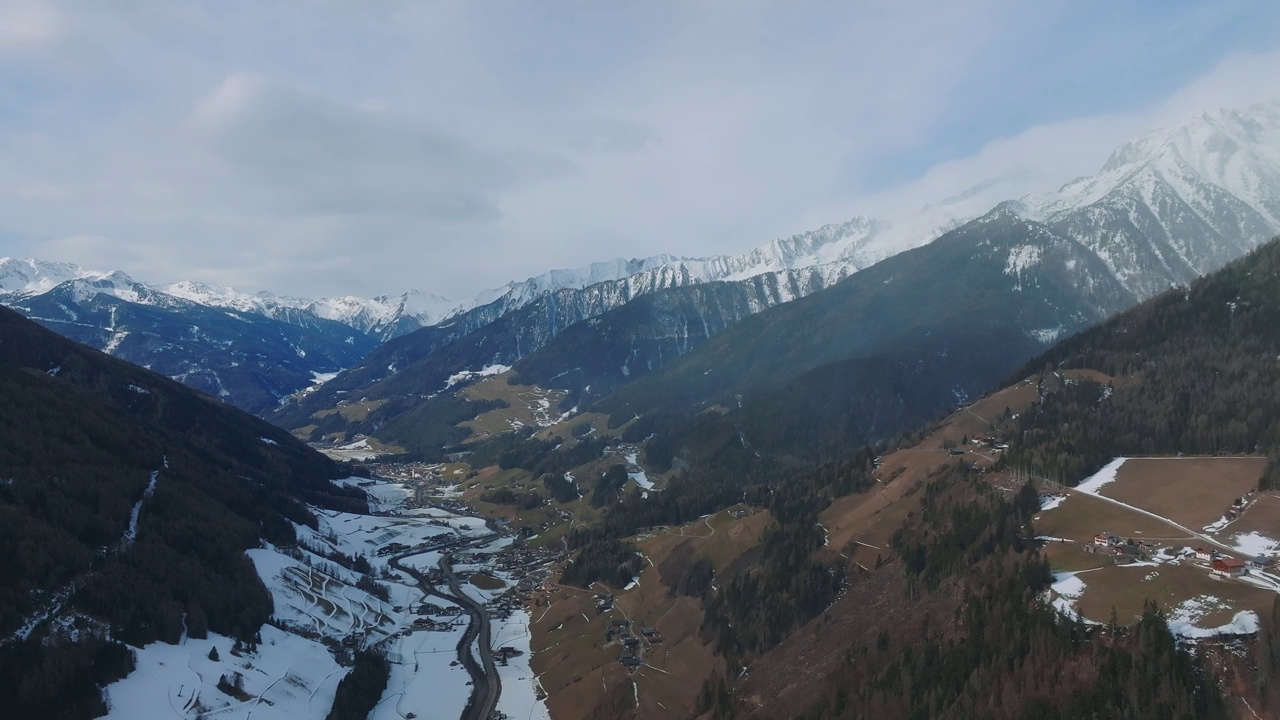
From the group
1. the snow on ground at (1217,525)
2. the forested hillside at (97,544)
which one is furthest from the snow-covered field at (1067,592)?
the forested hillside at (97,544)

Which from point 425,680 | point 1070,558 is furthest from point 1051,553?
point 425,680

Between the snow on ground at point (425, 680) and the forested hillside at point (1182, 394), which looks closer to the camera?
the snow on ground at point (425, 680)

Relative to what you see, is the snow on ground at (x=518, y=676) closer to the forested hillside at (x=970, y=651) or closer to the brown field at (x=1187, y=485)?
the forested hillside at (x=970, y=651)

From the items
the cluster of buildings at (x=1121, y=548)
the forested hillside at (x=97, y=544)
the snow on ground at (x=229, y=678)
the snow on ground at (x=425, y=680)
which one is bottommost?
the snow on ground at (x=425, y=680)

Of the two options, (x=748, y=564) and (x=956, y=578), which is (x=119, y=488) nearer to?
(x=748, y=564)

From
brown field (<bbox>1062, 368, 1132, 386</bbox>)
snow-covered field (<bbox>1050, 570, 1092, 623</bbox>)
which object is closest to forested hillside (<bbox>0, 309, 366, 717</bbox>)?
snow-covered field (<bbox>1050, 570, 1092, 623</bbox>)

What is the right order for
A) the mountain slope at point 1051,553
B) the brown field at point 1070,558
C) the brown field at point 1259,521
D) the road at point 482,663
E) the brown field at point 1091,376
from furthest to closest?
the brown field at point 1091,376 < the road at point 482,663 < the brown field at point 1259,521 < the brown field at point 1070,558 < the mountain slope at point 1051,553

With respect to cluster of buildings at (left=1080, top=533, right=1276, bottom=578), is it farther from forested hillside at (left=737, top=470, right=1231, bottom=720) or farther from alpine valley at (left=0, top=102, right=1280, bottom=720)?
forested hillside at (left=737, top=470, right=1231, bottom=720)
